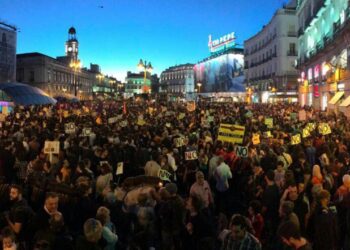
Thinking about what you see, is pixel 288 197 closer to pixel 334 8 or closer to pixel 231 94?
pixel 334 8

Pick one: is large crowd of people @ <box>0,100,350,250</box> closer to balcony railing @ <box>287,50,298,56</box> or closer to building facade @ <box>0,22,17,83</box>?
building facade @ <box>0,22,17,83</box>

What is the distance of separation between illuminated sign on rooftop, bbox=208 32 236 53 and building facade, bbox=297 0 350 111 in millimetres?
59011

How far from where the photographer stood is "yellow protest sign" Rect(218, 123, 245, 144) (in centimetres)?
1264

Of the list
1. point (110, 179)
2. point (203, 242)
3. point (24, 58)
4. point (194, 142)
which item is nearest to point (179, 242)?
point (203, 242)

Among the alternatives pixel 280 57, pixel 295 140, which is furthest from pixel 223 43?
pixel 295 140

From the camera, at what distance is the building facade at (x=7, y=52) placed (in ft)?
195

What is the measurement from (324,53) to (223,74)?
230ft

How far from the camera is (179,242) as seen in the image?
656 cm

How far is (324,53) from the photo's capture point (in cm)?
3906

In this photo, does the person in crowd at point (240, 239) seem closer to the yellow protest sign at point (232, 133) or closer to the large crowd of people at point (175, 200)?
the large crowd of people at point (175, 200)

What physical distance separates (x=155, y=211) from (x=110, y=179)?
2117 mm

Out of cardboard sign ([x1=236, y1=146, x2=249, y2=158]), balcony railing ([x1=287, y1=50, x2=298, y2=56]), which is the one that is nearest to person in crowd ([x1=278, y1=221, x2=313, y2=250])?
cardboard sign ([x1=236, y1=146, x2=249, y2=158])

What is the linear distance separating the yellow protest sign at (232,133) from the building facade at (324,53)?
61.1ft

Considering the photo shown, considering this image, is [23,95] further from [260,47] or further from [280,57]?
[260,47]
